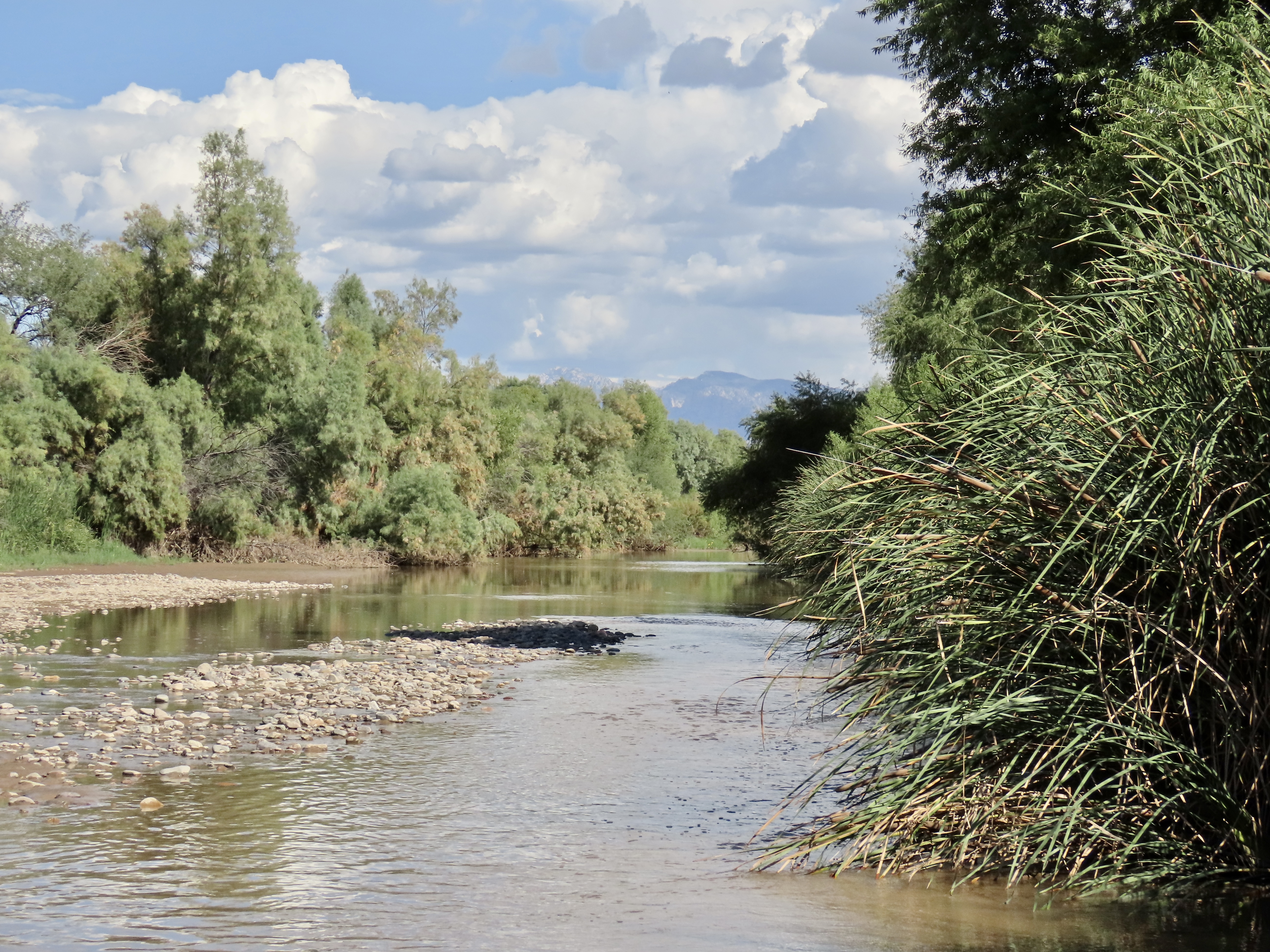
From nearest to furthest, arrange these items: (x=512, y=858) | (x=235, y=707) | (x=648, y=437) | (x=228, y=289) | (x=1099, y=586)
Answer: (x=1099, y=586) < (x=512, y=858) < (x=235, y=707) < (x=228, y=289) < (x=648, y=437)

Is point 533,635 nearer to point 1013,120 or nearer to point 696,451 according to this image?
point 1013,120

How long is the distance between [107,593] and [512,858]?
23.8m

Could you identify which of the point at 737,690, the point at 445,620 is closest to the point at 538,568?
the point at 445,620

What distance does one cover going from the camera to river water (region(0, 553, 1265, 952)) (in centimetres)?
645

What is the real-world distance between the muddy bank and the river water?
863 centimetres

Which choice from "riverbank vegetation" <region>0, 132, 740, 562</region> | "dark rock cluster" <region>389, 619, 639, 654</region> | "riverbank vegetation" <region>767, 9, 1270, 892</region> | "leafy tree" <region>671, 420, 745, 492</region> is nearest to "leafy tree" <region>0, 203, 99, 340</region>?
"riverbank vegetation" <region>0, 132, 740, 562</region>

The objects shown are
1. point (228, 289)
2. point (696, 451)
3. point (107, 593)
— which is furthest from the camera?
point (696, 451)

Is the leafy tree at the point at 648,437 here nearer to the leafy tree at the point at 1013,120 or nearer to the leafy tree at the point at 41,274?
the leafy tree at the point at 41,274

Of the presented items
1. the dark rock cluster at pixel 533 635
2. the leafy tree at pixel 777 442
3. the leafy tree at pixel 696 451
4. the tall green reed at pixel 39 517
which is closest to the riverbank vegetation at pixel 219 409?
the tall green reed at pixel 39 517

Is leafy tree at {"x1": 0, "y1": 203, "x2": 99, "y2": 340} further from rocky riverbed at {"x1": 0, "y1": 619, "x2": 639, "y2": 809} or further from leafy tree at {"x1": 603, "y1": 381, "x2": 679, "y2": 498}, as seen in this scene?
leafy tree at {"x1": 603, "y1": 381, "x2": 679, "y2": 498}

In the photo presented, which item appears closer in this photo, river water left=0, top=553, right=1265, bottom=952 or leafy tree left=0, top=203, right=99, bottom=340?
river water left=0, top=553, right=1265, bottom=952

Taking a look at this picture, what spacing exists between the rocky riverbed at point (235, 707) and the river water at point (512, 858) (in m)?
0.39

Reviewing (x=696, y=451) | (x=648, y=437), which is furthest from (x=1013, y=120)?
(x=696, y=451)

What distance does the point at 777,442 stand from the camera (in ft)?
160
